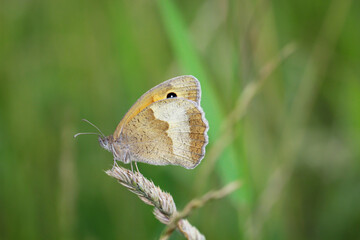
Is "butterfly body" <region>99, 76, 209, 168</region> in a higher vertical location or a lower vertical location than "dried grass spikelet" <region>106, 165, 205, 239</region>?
higher

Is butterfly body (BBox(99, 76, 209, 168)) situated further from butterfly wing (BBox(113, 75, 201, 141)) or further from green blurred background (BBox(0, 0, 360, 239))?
green blurred background (BBox(0, 0, 360, 239))

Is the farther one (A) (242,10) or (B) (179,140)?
(A) (242,10)

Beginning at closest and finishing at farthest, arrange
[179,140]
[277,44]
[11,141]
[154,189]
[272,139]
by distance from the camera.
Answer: [154,189], [179,140], [11,141], [272,139], [277,44]

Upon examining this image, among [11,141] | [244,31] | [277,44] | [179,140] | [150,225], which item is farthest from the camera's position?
[277,44]

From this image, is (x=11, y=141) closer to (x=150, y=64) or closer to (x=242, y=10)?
(x=150, y=64)

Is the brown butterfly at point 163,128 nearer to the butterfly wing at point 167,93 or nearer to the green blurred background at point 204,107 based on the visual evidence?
the butterfly wing at point 167,93

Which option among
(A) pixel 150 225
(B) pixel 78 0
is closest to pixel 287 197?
(A) pixel 150 225

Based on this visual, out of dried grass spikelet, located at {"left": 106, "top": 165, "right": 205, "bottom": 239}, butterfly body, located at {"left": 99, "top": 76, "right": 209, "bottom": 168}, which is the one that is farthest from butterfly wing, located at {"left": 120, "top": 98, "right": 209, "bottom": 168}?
dried grass spikelet, located at {"left": 106, "top": 165, "right": 205, "bottom": 239}
